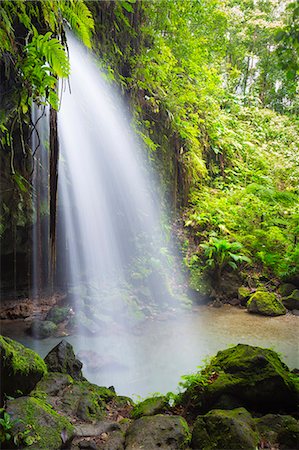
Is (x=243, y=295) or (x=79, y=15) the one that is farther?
(x=243, y=295)

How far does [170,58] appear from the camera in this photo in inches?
337

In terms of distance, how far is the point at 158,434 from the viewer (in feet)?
8.13

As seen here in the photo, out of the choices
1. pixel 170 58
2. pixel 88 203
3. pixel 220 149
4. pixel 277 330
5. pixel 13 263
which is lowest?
pixel 277 330

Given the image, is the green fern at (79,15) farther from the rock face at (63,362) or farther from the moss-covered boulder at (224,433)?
the moss-covered boulder at (224,433)

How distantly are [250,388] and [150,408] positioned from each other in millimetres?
894

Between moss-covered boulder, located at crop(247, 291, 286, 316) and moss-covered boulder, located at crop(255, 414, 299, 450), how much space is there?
189 inches

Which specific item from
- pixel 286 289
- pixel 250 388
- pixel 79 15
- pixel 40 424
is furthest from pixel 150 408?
pixel 286 289

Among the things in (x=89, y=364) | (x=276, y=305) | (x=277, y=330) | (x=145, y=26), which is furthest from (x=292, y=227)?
(x=89, y=364)

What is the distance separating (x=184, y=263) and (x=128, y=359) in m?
4.09

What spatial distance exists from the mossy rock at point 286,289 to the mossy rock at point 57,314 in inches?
197

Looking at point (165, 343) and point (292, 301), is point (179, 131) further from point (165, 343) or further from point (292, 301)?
point (165, 343)

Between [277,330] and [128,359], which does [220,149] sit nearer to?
[277,330]

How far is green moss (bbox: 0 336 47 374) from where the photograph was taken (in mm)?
2670

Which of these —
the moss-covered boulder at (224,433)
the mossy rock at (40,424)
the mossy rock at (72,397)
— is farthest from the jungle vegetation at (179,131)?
the moss-covered boulder at (224,433)
